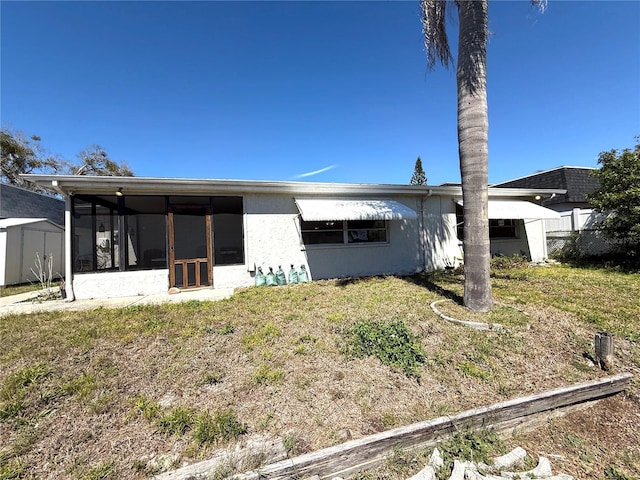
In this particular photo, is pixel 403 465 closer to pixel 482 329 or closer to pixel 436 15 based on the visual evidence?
pixel 482 329

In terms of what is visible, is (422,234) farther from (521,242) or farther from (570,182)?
(570,182)

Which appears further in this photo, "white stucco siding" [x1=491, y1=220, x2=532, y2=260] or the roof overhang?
"white stucco siding" [x1=491, y1=220, x2=532, y2=260]

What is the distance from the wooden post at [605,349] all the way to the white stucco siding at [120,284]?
10515mm

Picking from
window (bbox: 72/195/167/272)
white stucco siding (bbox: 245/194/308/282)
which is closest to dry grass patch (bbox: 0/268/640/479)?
window (bbox: 72/195/167/272)

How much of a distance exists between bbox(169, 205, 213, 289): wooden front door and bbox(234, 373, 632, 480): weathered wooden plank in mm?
7959

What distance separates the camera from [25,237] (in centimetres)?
1209

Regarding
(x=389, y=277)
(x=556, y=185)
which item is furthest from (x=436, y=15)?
(x=556, y=185)

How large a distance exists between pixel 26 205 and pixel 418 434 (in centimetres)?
2073

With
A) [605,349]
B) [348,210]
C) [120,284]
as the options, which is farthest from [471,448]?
[120,284]

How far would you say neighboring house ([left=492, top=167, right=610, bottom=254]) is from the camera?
12.7m

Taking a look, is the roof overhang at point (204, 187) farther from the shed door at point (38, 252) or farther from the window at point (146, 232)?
the shed door at point (38, 252)

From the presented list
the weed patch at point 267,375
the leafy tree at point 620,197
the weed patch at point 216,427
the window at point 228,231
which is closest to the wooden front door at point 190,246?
the window at point 228,231

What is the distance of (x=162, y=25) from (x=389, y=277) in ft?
39.1

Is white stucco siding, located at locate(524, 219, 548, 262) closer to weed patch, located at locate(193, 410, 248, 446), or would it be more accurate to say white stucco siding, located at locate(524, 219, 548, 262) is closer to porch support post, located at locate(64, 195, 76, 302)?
weed patch, located at locate(193, 410, 248, 446)
